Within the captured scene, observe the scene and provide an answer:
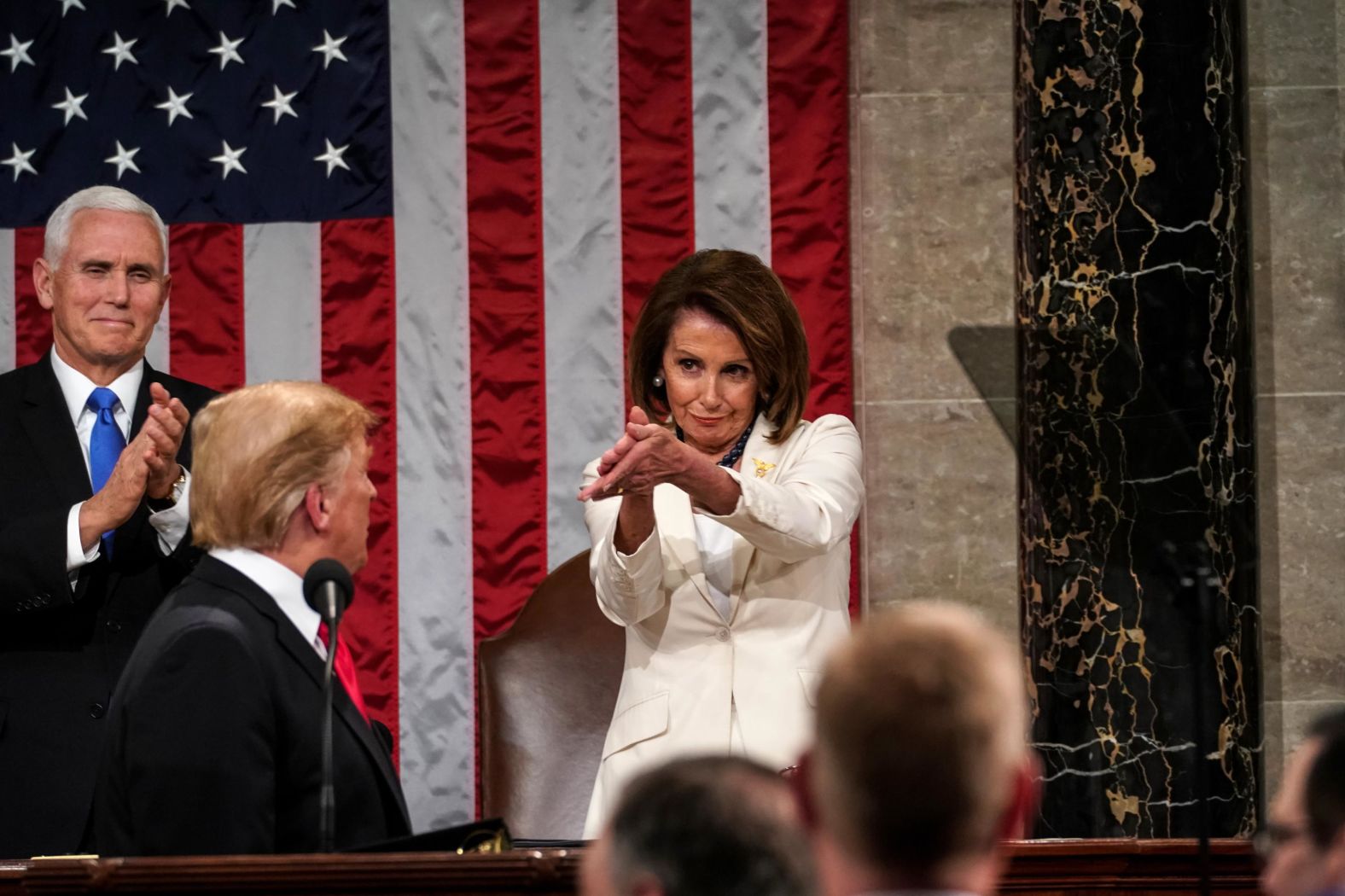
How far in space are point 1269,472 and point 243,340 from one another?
2936mm

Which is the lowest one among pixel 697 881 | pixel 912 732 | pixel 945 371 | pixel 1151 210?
pixel 697 881

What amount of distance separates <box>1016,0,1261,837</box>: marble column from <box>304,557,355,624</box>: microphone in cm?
281

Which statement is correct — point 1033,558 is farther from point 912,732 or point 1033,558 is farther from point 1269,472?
point 912,732

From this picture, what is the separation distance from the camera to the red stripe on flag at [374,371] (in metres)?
5.18

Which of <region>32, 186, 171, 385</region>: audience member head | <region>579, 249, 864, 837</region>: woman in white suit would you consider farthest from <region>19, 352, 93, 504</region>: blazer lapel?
<region>579, 249, 864, 837</region>: woman in white suit

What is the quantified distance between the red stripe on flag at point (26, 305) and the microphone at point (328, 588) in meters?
3.08

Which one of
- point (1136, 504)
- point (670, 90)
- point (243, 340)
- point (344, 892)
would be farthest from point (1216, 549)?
point (344, 892)

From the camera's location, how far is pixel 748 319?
3.63 metres

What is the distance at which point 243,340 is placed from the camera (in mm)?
5285

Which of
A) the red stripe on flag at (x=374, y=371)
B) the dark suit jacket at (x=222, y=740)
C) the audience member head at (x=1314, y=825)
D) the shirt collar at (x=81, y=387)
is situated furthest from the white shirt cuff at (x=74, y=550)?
the audience member head at (x=1314, y=825)

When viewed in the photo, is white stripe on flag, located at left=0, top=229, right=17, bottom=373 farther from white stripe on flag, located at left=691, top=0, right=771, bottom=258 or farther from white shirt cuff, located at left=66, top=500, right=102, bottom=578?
white stripe on flag, located at left=691, top=0, right=771, bottom=258

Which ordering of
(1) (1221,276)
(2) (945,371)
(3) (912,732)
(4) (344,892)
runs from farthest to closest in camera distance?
(2) (945,371)
(1) (1221,276)
(4) (344,892)
(3) (912,732)

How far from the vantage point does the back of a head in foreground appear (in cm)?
143

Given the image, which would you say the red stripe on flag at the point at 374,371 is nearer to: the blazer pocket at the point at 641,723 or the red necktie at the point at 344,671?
the blazer pocket at the point at 641,723
